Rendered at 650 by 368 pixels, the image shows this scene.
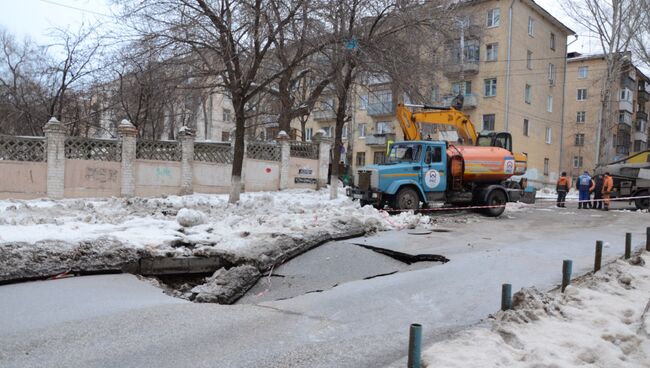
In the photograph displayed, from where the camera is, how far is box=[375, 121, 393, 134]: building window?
4372 centimetres

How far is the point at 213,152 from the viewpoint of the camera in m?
19.5

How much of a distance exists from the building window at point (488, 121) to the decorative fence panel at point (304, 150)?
19.6 meters

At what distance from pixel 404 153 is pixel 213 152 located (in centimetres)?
822

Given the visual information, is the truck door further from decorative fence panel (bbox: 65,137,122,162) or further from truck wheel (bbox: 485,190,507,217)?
decorative fence panel (bbox: 65,137,122,162)

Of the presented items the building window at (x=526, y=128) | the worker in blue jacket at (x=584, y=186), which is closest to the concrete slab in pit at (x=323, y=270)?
the worker in blue jacket at (x=584, y=186)

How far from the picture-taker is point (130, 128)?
17594 mm

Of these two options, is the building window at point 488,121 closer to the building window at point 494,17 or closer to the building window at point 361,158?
the building window at point 494,17

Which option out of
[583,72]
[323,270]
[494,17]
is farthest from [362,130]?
[323,270]

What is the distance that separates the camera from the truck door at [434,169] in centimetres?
1480

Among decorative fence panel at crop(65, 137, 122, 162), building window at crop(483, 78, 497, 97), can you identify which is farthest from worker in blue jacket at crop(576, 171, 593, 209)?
decorative fence panel at crop(65, 137, 122, 162)

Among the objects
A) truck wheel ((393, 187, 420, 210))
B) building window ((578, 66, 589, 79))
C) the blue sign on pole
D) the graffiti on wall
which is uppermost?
building window ((578, 66, 589, 79))

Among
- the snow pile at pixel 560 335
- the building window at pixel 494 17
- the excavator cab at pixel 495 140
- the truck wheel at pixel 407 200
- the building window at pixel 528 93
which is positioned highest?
the building window at pixel 494 17

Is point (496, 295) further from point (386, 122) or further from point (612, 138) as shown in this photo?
point (612, 138)

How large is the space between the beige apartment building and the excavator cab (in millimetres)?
13651
